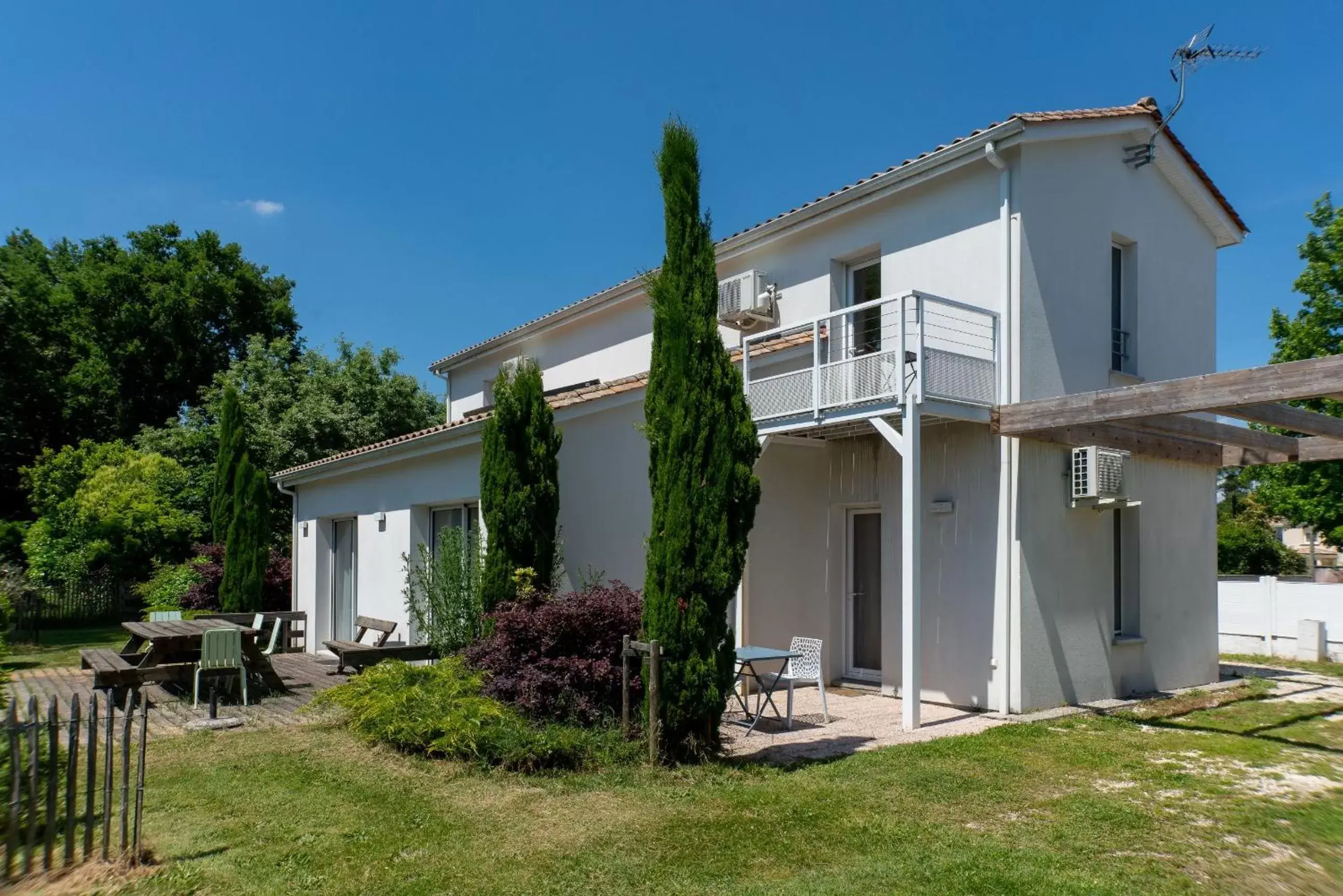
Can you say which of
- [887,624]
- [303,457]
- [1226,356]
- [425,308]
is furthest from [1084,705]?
[303,457]

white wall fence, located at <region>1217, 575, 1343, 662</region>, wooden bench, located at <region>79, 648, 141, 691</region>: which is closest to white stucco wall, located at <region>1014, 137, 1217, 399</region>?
white wall fence, located at <region>1217, 575, 1343, 662</region>

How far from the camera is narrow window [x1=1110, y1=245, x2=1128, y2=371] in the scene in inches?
450

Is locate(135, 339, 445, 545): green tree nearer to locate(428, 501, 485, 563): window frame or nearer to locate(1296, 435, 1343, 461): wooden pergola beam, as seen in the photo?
locate(428, 501, 485, 563): window frame

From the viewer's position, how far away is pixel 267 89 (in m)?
14.3

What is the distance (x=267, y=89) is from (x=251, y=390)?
1414cm

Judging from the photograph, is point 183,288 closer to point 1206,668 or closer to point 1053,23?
point 1053,23

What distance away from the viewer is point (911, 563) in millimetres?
9078

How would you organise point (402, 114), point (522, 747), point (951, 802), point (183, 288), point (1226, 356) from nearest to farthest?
point (951, 802) < point (522, 747) < point (1226, 356) < point (402, 114) < point (183, 288)

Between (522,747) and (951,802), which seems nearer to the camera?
(951,802)

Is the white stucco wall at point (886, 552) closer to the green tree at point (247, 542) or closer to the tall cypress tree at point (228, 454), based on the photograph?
the green tree at point (247, 542)

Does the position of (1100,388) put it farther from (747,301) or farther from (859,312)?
(747,301)

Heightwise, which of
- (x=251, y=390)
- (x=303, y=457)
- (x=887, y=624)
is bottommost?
(x=887, y=624)

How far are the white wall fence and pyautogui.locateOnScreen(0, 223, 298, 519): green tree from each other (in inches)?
1104

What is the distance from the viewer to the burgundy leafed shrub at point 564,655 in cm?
808
